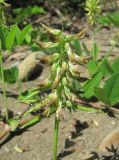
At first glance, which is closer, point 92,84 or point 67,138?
point 92,84

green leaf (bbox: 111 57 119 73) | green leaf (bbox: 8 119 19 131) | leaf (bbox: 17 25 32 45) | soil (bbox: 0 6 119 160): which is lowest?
soil (bbox: 0 6 119 160)

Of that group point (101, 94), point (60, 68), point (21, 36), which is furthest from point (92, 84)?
point (60, 68)

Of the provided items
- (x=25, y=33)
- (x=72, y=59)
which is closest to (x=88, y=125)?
(x=25, y=33)

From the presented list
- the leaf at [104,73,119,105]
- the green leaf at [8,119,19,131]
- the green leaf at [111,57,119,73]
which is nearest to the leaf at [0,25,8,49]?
the green leaf at [8,119,19,131]

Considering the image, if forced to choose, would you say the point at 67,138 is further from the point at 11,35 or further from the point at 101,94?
the point at 11,35

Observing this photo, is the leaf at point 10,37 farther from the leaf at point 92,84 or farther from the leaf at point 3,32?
the leaf at point 92,84

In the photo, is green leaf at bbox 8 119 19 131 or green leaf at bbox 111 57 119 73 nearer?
green leaf at bbox 8 119 19 131

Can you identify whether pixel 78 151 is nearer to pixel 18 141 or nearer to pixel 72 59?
pixel 18 141

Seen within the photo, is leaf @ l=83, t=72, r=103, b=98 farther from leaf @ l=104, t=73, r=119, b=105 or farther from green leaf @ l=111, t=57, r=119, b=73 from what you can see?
green leaf @ l=111, t=57, r=119, b=73
